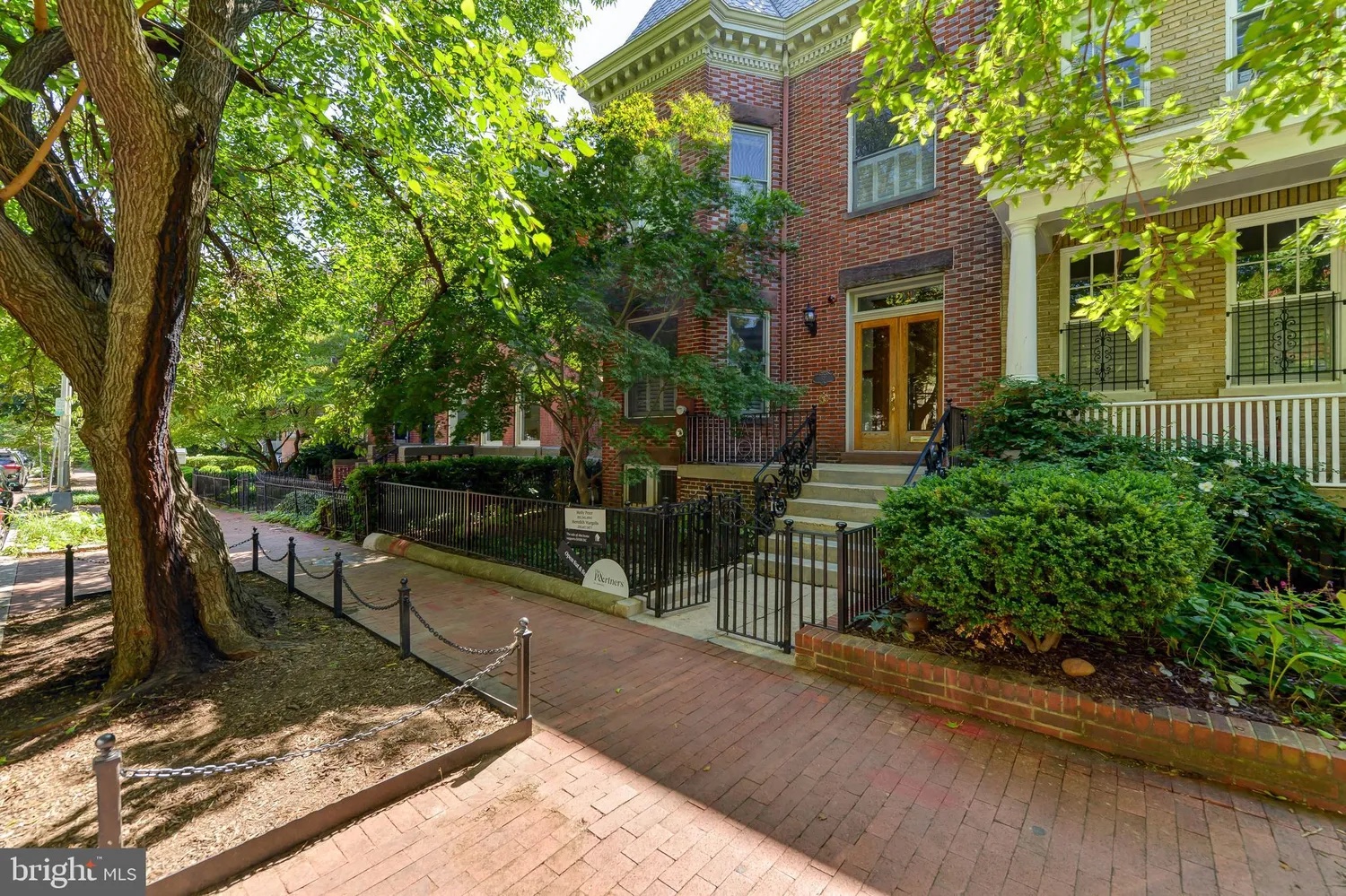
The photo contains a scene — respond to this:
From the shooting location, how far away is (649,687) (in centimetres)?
446

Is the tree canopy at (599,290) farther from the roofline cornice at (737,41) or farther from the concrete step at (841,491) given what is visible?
the roofline cornice at (737,41)

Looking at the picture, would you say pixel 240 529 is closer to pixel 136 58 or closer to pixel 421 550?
pixel 421 550

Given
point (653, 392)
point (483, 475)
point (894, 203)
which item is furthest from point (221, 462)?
point (894, 203)

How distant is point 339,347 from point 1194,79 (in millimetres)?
17057

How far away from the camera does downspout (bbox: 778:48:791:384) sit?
36.4 feet

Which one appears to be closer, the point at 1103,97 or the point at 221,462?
the point at 1103,97

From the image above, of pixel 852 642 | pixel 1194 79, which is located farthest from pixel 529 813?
pixel 1194 79

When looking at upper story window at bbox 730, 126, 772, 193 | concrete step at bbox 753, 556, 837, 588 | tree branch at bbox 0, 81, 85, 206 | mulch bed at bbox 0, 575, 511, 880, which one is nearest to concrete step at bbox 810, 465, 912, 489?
concrete step at bbox 753, 556, 837, 588

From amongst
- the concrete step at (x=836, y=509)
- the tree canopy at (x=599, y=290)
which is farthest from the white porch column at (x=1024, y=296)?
the tree canopy at (x=599, y=290)

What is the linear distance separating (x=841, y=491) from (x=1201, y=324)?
199 inches

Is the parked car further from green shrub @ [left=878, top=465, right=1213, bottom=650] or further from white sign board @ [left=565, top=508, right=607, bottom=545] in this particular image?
green shrub @ [left=878, top=465, right=1213, bottom=650]

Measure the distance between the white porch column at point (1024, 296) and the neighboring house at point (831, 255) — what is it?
4.29 ft

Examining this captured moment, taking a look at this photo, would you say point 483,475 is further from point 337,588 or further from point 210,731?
point 210,731

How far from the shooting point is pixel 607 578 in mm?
6555
